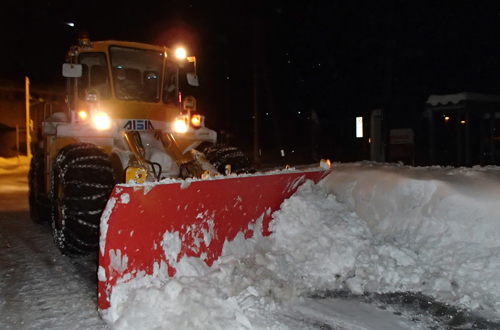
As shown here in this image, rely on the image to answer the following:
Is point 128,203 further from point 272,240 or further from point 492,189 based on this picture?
point 492,189

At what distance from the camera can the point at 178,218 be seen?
4.41 m

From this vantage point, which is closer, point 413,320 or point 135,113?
point 413,320

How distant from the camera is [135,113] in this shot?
654 cm

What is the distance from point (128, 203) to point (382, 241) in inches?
130

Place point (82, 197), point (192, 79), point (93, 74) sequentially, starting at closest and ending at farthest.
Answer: point (82, 197), point (93, 74), point (192, 79)

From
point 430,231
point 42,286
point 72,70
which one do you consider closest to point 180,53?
point 72,70

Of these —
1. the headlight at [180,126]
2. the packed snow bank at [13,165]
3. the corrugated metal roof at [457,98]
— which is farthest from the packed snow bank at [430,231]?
the packed snow bank at [13,165]

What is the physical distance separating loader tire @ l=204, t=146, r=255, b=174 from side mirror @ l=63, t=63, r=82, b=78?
238 centimetres

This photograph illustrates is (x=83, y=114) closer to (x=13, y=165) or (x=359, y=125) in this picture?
(x=359, y=125)

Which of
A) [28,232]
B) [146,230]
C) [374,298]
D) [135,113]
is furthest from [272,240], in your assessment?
[28,232]

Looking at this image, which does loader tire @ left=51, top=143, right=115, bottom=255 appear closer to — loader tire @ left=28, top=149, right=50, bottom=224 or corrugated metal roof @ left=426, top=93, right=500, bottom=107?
loader tire @ left=28, top=149, right=50, bottom=224

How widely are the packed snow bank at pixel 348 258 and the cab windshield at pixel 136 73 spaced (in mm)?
2955

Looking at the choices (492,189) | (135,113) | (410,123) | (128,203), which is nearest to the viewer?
(128,203)

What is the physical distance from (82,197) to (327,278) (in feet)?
9.76
